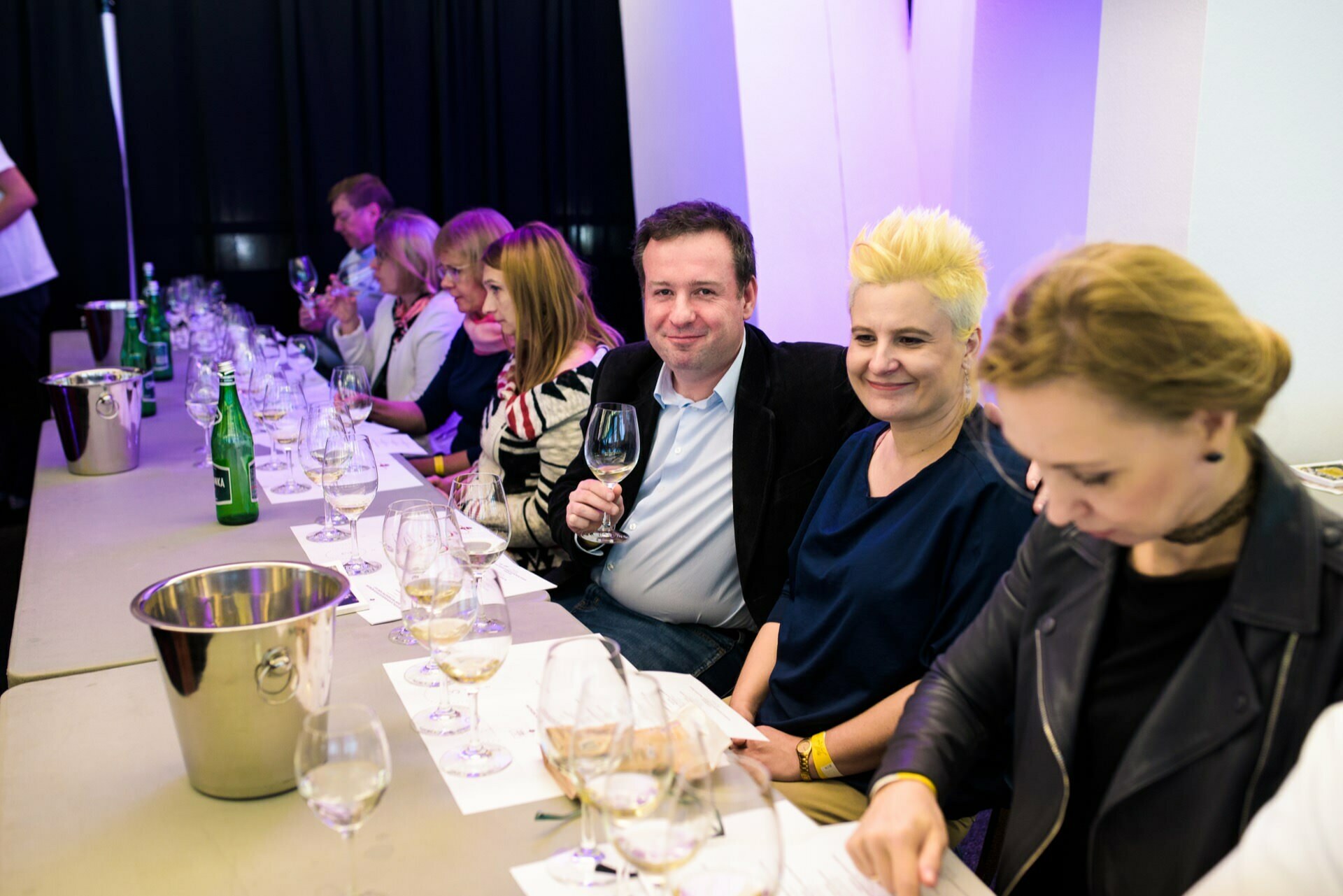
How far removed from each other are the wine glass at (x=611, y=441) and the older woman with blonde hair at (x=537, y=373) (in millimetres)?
554

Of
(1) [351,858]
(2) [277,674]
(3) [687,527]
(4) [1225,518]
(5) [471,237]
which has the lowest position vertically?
(3) [687,527]

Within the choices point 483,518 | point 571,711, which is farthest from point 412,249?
point 571,711

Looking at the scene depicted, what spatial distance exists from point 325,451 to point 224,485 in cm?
36

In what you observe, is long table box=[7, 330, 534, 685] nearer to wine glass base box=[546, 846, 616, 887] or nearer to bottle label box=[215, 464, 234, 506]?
bottle label box=[215, 464, 234, 506]

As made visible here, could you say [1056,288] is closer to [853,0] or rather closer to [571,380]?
[571,380]

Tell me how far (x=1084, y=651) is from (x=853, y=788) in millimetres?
619

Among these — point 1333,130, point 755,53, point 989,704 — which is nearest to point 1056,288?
point 989,704

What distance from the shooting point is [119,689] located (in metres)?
1.46

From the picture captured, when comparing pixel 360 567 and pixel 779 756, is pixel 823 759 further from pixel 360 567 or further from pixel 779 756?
pixel 360 567

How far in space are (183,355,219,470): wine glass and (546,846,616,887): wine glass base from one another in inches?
68.3

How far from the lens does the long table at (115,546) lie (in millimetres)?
1610

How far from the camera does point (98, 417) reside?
261 cm

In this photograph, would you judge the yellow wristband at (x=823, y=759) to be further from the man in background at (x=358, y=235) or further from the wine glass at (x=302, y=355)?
the man in background at (x=358, y=235)

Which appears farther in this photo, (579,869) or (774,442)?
(774,442)
